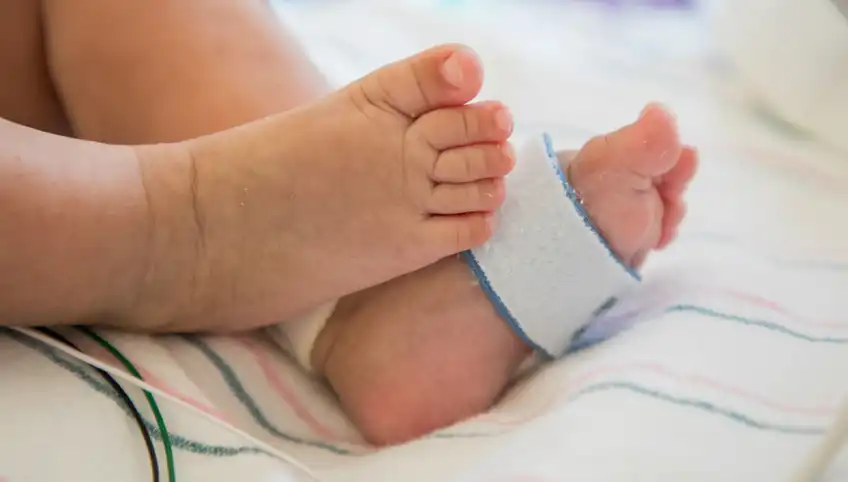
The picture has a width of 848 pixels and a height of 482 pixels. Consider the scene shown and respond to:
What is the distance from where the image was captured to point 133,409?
0.47 metres

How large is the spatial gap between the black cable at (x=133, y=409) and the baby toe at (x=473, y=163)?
224 mm

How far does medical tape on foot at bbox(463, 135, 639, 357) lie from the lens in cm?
54

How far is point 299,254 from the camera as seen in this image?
0.55 m

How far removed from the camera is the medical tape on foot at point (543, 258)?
541 mm

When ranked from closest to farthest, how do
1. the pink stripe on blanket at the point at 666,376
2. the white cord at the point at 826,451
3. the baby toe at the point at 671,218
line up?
the white cord at the point at 826,451
the pink stripe on blanket at the point at 666,376
the baby toe at the point at 671,218

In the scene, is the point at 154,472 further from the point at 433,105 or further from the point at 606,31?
the point at 606,31

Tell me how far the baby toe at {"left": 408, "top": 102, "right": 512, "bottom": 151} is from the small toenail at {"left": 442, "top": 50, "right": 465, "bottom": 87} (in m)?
0.02

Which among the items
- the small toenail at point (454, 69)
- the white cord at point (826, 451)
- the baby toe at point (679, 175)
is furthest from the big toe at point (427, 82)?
the white cord at point (826, 451)

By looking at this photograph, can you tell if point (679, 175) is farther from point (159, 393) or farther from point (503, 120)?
point (159, 393)

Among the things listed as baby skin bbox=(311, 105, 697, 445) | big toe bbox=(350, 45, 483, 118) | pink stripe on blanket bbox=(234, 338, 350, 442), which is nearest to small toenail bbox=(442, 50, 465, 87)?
big toe bbox=(350, 45, 483, 118)

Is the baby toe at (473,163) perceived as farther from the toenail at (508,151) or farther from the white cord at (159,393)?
the white cord at (159,393)

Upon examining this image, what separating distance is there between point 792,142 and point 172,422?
0.62 m

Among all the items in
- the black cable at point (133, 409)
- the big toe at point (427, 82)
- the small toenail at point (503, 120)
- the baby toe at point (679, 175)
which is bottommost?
the black cable at point (133, 409)

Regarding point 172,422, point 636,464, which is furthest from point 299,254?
point 636,464
